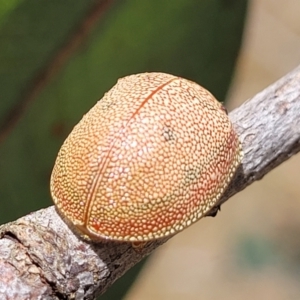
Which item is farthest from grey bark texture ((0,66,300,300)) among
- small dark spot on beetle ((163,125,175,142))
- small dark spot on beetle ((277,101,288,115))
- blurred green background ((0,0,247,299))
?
blurred green background ((0,0,247,299))

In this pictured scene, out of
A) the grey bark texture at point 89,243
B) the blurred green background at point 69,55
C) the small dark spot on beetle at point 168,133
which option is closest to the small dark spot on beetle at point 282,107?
the grey bark texture at point 89,243

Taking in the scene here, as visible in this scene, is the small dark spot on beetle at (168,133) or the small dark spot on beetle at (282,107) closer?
the small dark spot on beetle at (168,133)

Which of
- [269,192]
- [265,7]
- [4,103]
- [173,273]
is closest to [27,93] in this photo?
[4,103]

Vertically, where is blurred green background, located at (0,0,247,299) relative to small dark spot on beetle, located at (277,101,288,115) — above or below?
below

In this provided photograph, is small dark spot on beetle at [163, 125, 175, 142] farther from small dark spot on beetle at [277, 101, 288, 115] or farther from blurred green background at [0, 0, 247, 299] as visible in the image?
blurred green background at [0, 0, 247, 299]

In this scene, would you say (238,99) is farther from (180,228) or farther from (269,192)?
(180,228)

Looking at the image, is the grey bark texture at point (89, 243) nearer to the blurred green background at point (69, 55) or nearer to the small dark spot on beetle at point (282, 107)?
the small dark spot on beetle at point (282, 107)
